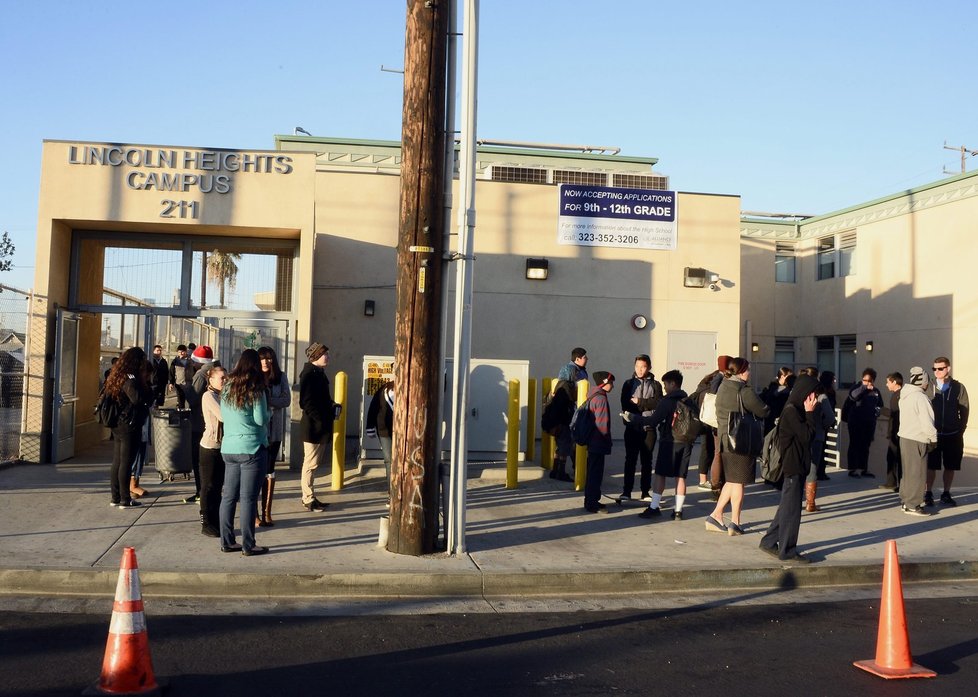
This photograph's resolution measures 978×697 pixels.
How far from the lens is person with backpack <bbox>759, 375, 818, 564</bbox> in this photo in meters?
8.55

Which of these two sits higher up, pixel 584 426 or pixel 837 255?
pixel 837 255

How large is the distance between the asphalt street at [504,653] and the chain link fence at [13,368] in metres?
6.91

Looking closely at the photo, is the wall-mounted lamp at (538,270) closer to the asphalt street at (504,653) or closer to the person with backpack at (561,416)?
the person with backpack at (561,416)

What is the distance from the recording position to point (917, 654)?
245 inches

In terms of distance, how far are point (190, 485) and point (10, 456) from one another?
10.2ft

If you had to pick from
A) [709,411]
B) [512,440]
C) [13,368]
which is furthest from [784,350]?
[13,368]

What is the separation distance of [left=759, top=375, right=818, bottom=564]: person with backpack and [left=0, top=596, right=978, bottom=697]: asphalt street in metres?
1.32

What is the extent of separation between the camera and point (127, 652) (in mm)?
4992

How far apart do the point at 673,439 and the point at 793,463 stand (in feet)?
6.43

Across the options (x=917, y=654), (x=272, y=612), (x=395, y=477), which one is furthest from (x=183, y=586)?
(x=917, y=654)

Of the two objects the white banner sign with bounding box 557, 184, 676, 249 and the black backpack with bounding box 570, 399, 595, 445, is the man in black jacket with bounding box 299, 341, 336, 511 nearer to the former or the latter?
the black backpack with bounding box 570, 399, 595, 445

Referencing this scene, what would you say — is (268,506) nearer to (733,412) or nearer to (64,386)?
(733,412)

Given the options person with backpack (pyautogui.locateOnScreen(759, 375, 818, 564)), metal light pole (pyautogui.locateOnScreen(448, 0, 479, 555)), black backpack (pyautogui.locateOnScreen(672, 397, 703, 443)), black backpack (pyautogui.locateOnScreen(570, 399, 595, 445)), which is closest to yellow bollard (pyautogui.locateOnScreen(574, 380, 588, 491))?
black backpack (pyautogui.locateOnScreen(570, 399, 595, 445))

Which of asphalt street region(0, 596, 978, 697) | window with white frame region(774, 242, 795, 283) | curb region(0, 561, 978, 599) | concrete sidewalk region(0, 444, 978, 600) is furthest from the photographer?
window with white frame region(774, 242, 795, 283)
